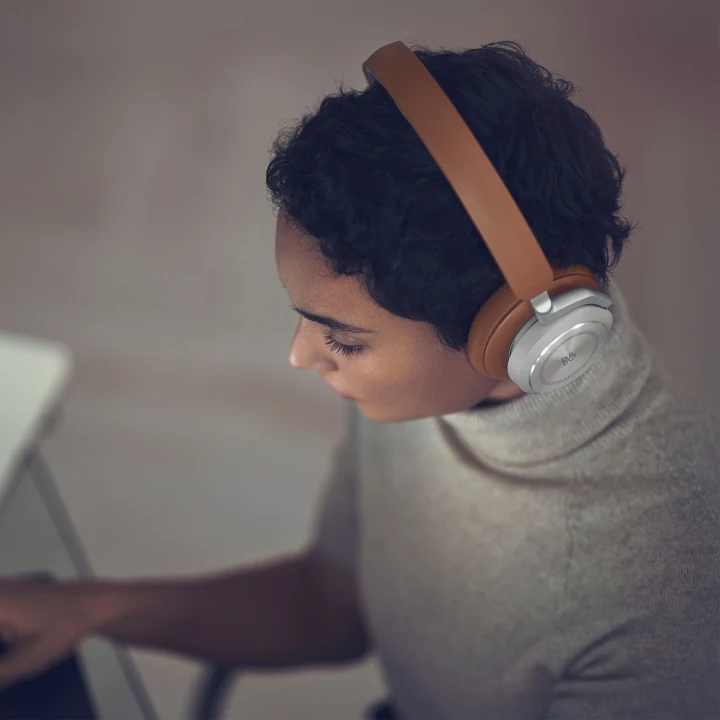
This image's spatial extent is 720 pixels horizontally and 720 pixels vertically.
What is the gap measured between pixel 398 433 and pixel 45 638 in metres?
0.43

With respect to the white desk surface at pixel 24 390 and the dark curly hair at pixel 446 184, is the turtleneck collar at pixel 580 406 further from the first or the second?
the white desk surface at pixel 24 390

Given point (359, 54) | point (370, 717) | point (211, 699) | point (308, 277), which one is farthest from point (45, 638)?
point (359, 54)

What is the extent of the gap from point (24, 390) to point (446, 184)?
0.73m

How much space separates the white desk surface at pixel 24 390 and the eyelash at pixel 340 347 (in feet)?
1.81

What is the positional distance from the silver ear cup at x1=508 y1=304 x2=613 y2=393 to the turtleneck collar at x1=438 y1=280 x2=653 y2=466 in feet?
0.16

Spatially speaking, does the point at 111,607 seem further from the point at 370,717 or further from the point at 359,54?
the point at 359,54

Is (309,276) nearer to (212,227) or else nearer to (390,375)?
(390,375)

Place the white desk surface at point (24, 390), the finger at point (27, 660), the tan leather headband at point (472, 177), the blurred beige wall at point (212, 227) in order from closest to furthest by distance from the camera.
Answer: the tan leather headband at point (472, 177), the blurred beige wall at point (212, 227), the finger at point (27, 660), the white desk surface at point (24, 390)

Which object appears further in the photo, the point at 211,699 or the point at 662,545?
the point at 211,699

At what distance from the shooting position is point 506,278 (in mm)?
439

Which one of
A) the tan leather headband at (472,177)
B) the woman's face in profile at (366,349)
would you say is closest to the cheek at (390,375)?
the woman's face in profile at (366,349)

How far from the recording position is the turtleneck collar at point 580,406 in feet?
1.82

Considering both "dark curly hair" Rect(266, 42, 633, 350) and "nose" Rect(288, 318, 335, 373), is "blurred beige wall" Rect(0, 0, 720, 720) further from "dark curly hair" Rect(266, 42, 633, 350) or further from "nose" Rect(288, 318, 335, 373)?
"nose" Rect(288, 318, 335, 373)

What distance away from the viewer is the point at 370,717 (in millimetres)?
1044
